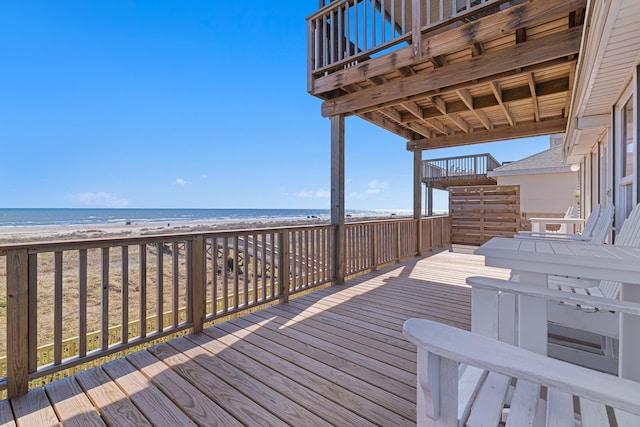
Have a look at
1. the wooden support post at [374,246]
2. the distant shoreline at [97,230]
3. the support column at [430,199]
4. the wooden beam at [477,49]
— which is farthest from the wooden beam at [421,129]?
the support column at [430,199]

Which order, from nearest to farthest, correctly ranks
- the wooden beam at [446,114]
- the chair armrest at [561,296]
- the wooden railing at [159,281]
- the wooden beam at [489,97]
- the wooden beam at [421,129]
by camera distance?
1. the chair armrest at [561,296]
2. the wooden railing at [159,281]
3. the wooden beam at [489,97]
4. the wooden beam at [446,114]
5. the wooden beam at [421,129]

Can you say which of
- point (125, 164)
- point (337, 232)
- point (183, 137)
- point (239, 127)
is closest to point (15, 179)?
point (125, 164)

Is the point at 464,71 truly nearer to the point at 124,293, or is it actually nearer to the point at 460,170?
the point at 124,293

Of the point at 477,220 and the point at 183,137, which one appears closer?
the point at 477,220

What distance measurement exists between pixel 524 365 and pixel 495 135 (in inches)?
224

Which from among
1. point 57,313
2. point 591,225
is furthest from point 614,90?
point 57,313

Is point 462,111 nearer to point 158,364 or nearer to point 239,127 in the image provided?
point 158,364

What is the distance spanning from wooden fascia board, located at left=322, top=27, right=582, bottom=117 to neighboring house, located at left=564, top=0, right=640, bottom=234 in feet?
1.34

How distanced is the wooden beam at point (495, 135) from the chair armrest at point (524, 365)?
18.0ft

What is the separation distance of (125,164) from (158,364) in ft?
140

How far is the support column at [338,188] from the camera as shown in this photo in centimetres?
404

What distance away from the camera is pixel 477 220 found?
7.70m

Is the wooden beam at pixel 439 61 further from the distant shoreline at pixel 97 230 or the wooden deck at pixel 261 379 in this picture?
the distant shoreline at pixel 97 230

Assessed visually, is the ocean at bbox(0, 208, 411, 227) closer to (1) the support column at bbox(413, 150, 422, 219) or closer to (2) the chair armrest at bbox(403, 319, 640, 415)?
(1) the support column at bbox(413, 150, 422, 219)
